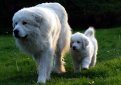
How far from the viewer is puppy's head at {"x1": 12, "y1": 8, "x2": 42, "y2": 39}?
9.31 meters

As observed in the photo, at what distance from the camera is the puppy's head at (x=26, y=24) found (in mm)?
9312

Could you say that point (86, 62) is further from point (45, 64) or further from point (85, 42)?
point (45, 64)

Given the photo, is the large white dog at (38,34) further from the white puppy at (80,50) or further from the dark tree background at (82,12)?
the dark tree background at (82,12)

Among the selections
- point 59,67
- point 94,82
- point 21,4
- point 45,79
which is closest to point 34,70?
point 59,67

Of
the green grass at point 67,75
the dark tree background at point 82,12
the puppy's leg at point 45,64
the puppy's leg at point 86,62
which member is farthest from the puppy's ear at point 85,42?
the dark tree background at point 82,12

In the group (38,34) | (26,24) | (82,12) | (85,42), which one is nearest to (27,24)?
(26,24)

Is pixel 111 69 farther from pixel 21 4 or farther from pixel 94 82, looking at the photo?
pixel 21 4

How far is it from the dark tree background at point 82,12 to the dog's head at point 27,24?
2184 centimetres

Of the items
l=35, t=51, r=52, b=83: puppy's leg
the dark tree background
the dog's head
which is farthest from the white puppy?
the dark tree background

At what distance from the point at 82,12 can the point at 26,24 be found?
23.2 meters

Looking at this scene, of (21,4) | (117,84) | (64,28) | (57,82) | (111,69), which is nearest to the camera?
(117,84)

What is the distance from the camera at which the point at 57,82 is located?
9133mm

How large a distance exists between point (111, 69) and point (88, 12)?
2217 centimetres

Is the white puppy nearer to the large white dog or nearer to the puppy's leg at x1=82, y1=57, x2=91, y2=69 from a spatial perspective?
the puppy's leg at x1=82, y1=57, x2=91, y2=69
